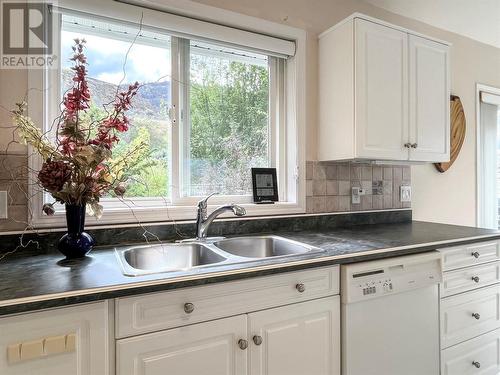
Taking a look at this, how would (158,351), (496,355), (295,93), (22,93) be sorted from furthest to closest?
(295,93), (496,355), (22,93), (158,351)

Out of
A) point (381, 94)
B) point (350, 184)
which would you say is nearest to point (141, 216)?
point (350, 184)

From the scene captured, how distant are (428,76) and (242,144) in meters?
1.28

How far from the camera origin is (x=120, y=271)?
1.07 metres

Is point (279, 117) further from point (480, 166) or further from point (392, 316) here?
point (480, 166)

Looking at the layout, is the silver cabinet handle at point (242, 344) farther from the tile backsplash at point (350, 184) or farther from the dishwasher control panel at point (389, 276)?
the tile backsplash at point (350, 184)

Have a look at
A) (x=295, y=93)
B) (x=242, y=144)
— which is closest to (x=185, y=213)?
(x=242, y=144)

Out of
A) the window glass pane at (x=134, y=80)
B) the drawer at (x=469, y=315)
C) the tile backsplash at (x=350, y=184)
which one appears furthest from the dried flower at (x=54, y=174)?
the drawer at (x=469, y=315)

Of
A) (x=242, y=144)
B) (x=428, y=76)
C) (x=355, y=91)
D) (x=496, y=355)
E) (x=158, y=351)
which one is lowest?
(x=496, y=355)

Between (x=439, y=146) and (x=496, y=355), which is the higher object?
(x=439, y=146)

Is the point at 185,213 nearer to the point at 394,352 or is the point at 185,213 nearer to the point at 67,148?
the point at 67,148

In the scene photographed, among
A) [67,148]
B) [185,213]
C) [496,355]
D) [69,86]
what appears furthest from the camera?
[496,355]

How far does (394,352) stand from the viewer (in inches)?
57.1

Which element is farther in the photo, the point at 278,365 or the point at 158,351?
the point at 278,365

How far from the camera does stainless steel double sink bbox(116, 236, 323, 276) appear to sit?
55.3 inches
